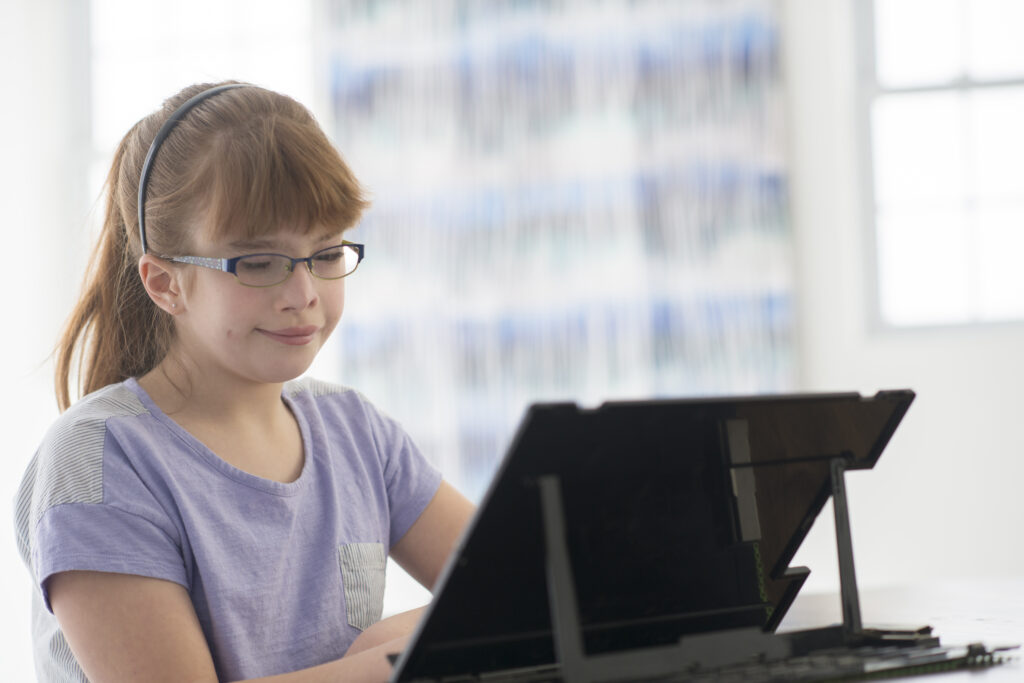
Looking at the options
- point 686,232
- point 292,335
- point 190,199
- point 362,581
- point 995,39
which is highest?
point 995,39

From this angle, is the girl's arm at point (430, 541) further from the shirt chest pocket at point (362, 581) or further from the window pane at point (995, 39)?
the window pane at point (995, 39)

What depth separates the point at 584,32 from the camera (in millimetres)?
3232

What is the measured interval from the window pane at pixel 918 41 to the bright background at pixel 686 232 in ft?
0.03

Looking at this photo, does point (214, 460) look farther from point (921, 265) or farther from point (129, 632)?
point (921, 265)

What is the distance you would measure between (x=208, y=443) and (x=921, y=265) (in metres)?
2.70

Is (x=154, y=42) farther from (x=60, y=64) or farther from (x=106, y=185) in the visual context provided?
(x=106, y=185)

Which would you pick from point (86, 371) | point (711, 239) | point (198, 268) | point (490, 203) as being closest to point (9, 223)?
point (490, 203)

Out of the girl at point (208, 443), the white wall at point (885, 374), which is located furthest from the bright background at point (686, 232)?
the girl at point (208, 443)

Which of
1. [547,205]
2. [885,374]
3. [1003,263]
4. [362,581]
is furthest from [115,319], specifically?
[1003,263]

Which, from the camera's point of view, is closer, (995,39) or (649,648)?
(649,648)

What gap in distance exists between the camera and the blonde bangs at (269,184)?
97cm

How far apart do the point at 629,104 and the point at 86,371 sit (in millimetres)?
2363

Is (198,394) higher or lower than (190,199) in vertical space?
lower

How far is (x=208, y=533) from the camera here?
3.15 feet
